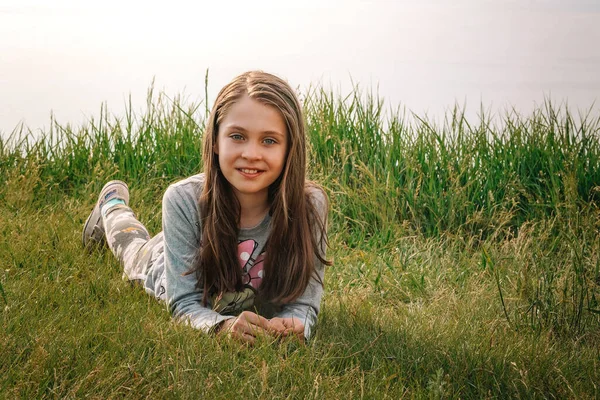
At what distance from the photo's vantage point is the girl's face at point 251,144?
2.84 m

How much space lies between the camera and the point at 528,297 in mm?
3367

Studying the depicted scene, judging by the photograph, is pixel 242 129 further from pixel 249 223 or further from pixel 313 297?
pixel 313 297

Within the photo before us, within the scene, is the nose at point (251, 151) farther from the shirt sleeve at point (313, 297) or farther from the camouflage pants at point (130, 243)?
the camouflage pants at point (130, 243)

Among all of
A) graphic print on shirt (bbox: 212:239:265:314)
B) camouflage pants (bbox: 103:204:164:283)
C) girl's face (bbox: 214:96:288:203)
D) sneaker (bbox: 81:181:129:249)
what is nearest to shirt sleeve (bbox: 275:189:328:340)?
graphic print on shirt (bbox: 212:239:265:314)

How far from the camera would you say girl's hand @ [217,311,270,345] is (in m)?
2.72

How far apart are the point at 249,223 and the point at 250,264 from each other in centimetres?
17

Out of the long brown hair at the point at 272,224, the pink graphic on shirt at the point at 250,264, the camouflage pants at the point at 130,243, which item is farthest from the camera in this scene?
the camouflage pants at the point at 130,243

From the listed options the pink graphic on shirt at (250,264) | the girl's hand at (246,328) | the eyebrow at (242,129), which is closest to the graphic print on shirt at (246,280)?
the pink graphic on shirt at (250,264)

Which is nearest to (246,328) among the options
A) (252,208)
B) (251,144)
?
(252,208)

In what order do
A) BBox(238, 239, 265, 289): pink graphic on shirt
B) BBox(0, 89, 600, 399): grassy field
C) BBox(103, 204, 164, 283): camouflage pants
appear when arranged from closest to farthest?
BBox(0, 89, 600, 399): grassy field, BBox(238, 239, 265, 289): pink graphic on shirt, BBox(103, 204, 164, 283): camouflage pants

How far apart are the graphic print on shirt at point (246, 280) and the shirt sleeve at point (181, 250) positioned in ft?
0.40

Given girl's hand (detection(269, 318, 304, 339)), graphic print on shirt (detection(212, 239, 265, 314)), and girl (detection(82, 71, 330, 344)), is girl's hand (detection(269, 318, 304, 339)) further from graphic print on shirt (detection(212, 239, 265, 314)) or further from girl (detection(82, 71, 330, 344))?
graphic print on shirt (detection(212, 239, 265, 314))

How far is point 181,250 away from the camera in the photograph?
3.03 m

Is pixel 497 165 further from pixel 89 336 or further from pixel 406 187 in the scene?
pixel 89 336
